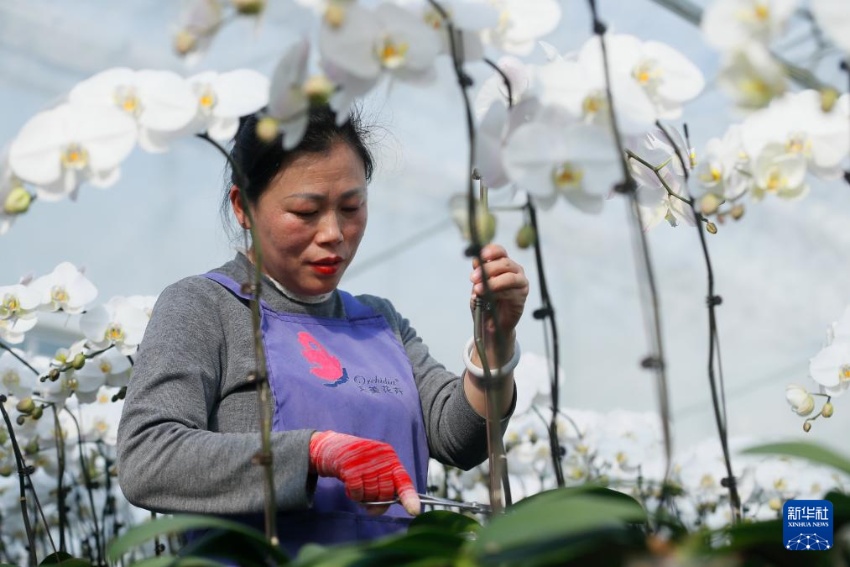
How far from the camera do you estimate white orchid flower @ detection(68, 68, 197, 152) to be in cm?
66

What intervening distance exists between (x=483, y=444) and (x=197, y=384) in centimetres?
38

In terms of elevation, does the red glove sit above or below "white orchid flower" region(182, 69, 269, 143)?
below

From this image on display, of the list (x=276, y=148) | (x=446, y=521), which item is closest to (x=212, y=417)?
(x=276, y=148)

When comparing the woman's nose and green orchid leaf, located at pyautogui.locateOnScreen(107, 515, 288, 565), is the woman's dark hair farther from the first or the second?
green orchid leaf, located at pyautogui.locateOnScreen(107, 515, 288, 565)

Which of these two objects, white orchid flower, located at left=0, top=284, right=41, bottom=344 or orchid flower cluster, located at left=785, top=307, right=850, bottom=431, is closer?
orchid flower cluster, located at left=785, top=307, right=850, bottom=431

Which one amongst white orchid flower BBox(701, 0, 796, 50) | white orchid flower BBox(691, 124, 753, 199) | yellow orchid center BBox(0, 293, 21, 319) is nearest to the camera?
white orchid flower BBox(701, 0, 796, 50)

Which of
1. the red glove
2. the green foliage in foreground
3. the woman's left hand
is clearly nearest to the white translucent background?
the woman's left hand

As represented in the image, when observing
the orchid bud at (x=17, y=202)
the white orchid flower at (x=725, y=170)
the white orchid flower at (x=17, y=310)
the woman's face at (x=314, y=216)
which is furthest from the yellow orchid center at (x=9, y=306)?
the white orchid flower at (x=725, y=170)

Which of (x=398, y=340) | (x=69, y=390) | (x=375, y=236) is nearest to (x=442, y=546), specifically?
(x=398, y=340)

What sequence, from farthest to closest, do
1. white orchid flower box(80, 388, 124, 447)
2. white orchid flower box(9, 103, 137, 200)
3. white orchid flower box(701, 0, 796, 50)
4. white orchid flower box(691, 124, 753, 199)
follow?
white orchid flower box(80, 388, 124, 447) < white orchid flower box(691, 124, 753, 199) < white orchid flower box(9, 103, 137, 200) < white orchid flower box(701, 0, 796, 50)

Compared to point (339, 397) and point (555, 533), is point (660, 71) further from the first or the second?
point (339, 397)

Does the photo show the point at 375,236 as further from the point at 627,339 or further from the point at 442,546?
the point at 442,546

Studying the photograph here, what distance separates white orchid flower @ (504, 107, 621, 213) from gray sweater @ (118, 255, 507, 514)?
315 mm

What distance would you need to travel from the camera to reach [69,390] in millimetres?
1445
